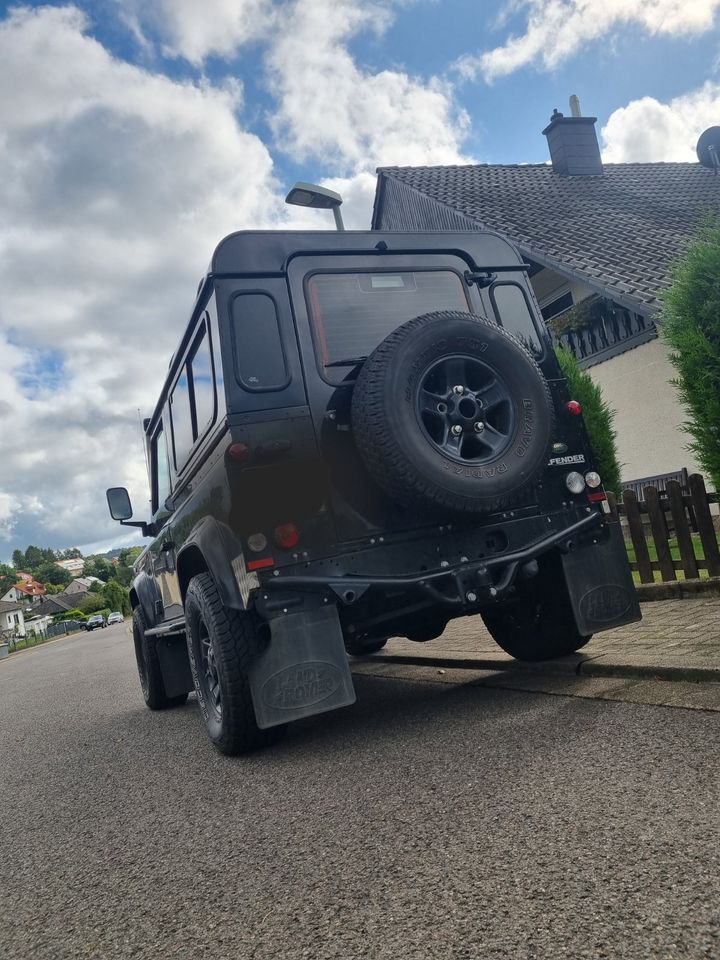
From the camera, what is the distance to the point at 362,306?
4773 millimetres

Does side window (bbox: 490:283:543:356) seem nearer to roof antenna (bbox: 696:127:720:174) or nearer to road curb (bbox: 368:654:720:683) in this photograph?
road curb (bbox: 368:654:720:683)

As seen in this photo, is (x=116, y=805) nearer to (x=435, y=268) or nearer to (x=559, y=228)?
(x=435, y=268)

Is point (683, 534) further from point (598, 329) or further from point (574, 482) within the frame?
point (598, 329)

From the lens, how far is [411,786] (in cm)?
351

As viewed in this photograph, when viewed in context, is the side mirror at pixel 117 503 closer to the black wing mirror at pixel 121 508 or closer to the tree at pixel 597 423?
the black wing mirror at pixel 121 508

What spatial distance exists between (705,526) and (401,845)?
546 cm

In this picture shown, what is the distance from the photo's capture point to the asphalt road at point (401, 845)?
215 cm

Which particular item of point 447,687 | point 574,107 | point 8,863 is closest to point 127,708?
point 447,687

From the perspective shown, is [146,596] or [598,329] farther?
[598,329]

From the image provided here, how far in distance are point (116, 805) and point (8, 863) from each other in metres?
0.72

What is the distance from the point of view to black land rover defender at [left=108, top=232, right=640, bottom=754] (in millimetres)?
4211

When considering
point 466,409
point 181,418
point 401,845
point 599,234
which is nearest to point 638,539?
point 466,409

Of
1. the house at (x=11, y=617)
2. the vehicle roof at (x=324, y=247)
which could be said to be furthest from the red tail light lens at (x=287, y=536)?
the house at (x=11, y=617)

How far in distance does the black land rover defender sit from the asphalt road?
0.55 meters
